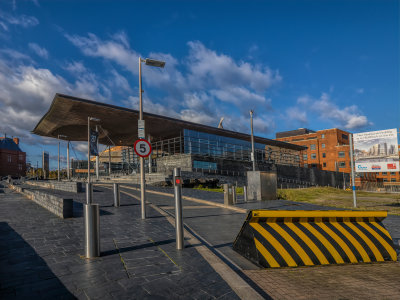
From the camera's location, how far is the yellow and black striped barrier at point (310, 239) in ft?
15.4

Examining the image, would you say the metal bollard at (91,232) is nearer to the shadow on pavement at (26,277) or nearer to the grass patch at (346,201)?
the shadow on pavement at (26,277)

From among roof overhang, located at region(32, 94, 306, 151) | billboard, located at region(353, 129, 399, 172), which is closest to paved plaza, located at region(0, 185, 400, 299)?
billboard, located at region(353, 129, 399, 172)

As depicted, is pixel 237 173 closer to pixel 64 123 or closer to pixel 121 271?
pixel 64 123

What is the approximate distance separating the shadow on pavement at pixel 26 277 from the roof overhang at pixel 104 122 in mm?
28167

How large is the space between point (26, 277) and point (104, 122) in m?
39.9

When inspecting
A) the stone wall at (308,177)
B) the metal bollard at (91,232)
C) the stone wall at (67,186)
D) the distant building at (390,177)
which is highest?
the metal bollard at (91,232)

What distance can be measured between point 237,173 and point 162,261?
42.4 meters

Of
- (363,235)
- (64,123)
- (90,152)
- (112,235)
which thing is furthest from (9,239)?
(64,123)

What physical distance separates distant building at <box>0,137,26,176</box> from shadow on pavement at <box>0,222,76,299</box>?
111384 mm

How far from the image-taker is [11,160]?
318 ft

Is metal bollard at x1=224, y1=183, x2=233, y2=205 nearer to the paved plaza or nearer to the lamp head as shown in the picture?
the paved plaza

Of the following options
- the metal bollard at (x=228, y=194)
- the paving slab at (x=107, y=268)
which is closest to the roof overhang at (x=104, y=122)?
the metal bollard at (x=228, y=194)

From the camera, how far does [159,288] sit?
136 inches

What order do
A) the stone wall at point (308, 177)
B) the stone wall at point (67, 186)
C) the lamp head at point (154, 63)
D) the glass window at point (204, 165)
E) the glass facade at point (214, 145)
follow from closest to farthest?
1. the lamp head at point (154, 63)
2. the stone wall at point (67, 186)
3. the glass window at point (204, 165)
4. the glass facade at point (214, 145)
5. the stone wall at point (308, 177)
